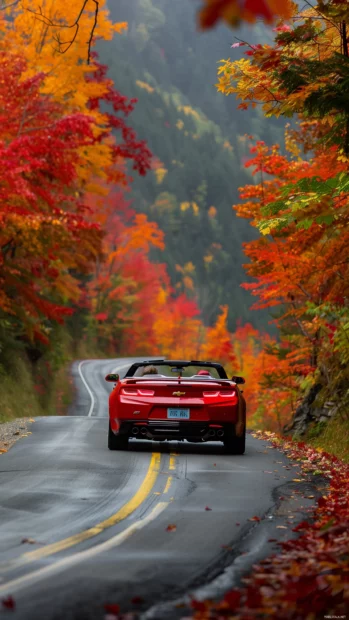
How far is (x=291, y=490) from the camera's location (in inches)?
419

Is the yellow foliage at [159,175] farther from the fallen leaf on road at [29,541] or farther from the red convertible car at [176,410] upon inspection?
the fallen leaf on road at [29,541]

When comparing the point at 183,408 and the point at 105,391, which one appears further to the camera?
the point at 105,391

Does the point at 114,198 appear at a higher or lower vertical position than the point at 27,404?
higher

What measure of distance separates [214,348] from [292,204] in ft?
258

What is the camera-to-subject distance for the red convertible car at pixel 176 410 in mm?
14273

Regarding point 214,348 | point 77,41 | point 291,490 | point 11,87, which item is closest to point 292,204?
point 291,490

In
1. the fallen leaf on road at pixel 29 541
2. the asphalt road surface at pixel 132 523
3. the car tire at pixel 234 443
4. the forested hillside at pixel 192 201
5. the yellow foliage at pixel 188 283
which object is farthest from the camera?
the forested hillside at pixel 192 201

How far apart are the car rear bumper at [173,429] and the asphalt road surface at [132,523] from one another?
1.04ft

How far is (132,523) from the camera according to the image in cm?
812

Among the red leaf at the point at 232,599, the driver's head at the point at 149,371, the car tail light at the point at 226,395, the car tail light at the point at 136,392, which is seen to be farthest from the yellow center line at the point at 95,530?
the driver's head at the point at 149,371

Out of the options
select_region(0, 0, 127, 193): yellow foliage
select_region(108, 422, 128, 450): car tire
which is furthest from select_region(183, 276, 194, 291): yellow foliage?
select_region(108, 422, 128, 450): car tire

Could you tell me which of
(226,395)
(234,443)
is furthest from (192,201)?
(226,395)

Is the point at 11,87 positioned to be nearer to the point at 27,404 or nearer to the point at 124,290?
the point at 27,404

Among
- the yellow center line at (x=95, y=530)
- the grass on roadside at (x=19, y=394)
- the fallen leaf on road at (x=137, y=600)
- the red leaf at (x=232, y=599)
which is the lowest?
the grass on roadside at (x=19, y=394)
